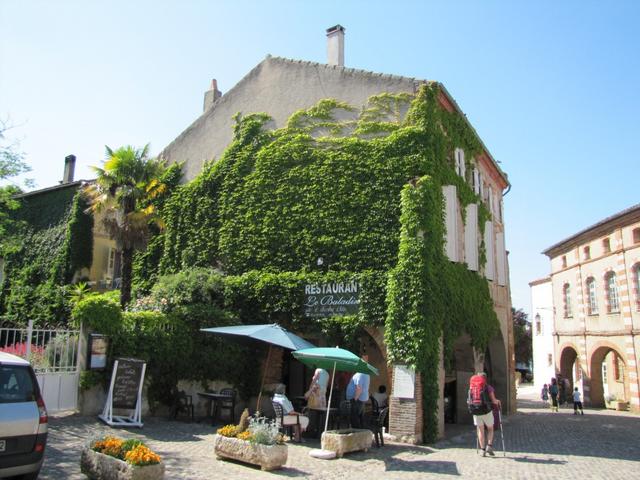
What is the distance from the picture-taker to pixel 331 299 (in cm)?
1435

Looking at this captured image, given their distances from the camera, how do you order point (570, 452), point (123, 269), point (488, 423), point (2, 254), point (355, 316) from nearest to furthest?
point (488, 423)
point (570, 452)
point (355, 316)
point (123, 269)
point (2, 254)

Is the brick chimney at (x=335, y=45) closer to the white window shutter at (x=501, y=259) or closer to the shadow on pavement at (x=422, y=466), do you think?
the white window shutter at (x=501, y=259)

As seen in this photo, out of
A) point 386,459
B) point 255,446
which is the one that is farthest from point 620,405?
point 255,446

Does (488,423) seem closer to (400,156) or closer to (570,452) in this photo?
(570,452)

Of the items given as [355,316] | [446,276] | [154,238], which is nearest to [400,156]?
[446,276]

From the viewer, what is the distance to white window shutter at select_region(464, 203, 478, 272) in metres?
16.2

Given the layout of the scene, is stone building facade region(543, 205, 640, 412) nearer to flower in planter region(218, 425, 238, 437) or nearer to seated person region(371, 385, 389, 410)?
seated person region(371, 385, 389, 410)

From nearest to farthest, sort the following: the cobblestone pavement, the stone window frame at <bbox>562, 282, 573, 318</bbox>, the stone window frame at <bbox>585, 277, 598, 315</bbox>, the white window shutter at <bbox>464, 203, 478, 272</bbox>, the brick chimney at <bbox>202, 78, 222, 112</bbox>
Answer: the cobblestone pavement → the white window shutter at <bbox>464, 203, 478, 272</bbox> → the brick chimney at <bbox>202, 78, 222, 112</bbox> → the stone window frame at <bbox>585, 277, 598, 315</bbox> → the stone window frame at <bbox>562, 282, 573, 318</bbox>

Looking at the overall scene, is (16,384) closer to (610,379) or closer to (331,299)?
(331,299)

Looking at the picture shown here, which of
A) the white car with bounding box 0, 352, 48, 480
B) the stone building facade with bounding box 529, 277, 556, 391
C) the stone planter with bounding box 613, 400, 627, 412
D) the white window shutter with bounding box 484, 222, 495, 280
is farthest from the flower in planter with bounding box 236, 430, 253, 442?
the stone building facade with bounding box 529, 277, 556, 391

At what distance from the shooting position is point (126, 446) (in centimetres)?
713

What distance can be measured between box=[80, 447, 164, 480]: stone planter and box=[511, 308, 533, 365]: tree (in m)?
49.0

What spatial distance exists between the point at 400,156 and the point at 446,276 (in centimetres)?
338

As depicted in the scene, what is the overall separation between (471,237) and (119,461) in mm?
12279
